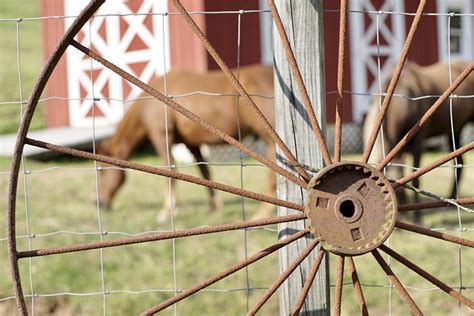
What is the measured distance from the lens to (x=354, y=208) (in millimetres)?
2445

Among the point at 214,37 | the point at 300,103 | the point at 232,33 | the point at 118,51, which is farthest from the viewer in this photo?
the point at 118,51

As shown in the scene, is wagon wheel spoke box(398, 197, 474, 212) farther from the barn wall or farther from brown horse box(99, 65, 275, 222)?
the barn wall

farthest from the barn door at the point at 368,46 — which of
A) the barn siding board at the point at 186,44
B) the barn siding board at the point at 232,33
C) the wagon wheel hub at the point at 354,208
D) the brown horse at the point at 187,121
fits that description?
the wagon wheel hub at the point at 354,208

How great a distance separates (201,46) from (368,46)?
310 cm

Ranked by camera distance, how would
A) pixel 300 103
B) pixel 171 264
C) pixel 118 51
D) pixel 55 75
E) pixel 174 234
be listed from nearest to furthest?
pixel 174 234 < pixel 300 103 < pixel 171 264 < pixel 118 51 < pixel 55 75

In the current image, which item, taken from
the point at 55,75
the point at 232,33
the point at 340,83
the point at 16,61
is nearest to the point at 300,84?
the point at 340,83

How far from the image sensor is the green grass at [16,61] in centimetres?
1664

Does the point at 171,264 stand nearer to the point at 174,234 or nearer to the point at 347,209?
the point at 174,234

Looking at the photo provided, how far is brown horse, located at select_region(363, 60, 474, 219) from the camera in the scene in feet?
26.8

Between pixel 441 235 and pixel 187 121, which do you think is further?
pixel 187 121

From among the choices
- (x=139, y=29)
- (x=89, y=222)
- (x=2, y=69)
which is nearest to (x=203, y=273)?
(x=89, y=222)

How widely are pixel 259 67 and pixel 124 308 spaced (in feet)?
13.3

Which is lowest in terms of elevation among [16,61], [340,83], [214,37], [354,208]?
[354,208]

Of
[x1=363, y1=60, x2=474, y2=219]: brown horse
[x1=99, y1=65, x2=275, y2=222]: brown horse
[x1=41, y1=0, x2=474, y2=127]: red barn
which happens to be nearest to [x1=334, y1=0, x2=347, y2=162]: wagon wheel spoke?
[x1=363, y1=60, x2=474, y2=219]: brown horse
